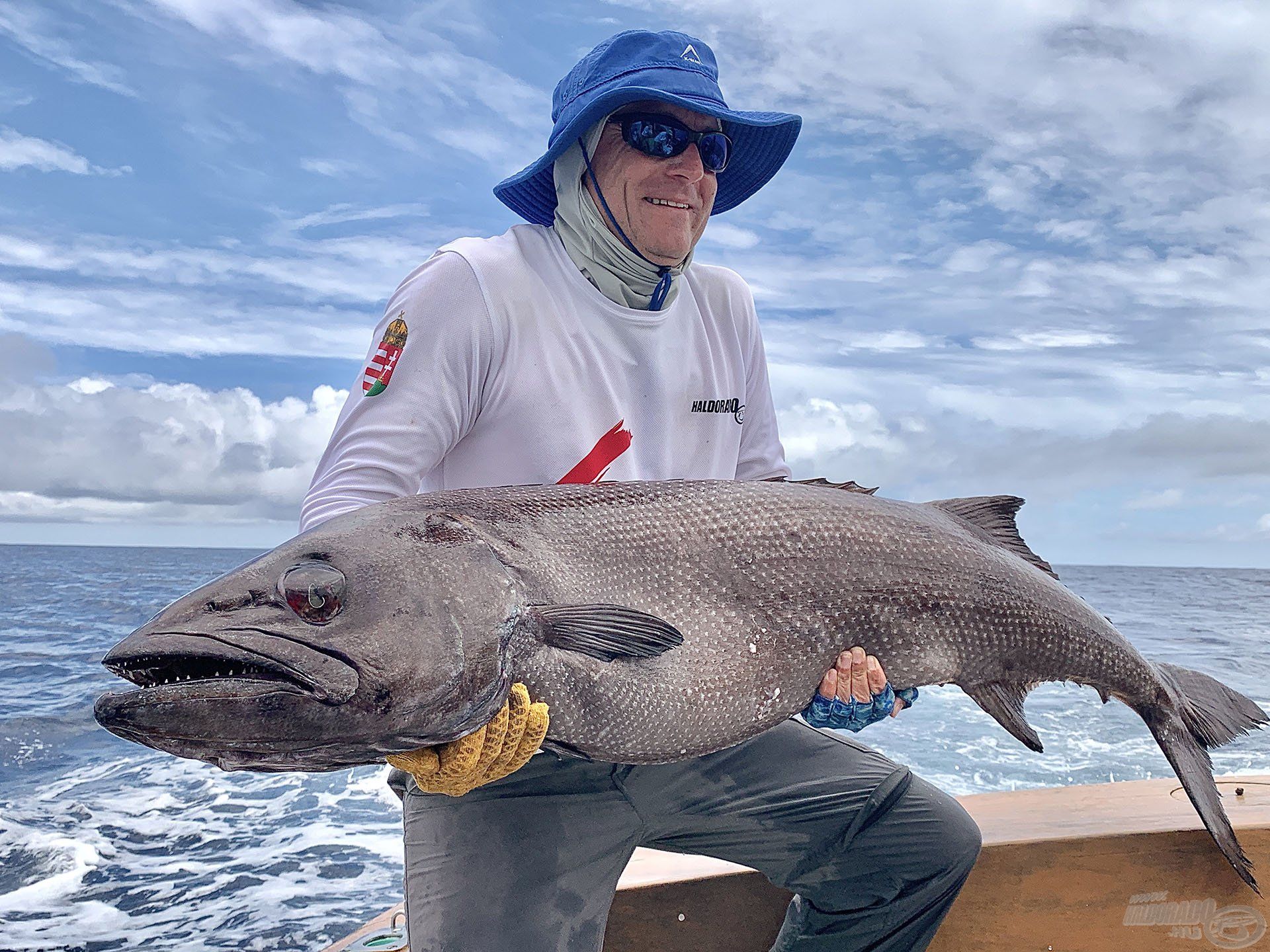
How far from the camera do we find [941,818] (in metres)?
2.83

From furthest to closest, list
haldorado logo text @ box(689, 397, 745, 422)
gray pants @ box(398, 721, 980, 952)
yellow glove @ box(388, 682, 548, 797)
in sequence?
haldorado logo text @ box(689, 397, 745, 422), gray pants @ box(398, 721, 980, 952), yellow glove @ box(388, 682, 548, 797)

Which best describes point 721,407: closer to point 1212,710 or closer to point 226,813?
point 1212,710

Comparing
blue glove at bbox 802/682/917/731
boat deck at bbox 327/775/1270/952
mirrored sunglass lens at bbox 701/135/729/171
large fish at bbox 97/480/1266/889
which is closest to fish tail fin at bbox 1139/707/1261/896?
large fish at bbox 97/480/1266/889

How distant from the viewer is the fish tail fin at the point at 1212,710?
2893 mm

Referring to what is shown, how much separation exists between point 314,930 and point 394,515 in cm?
441

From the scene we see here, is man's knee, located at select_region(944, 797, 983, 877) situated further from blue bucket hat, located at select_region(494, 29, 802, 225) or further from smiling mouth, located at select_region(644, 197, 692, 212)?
blue bucket hat, located at select_region(494, 29, 802, 225)

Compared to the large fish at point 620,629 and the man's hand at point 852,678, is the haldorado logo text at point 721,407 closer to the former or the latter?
the large fish at point 620,629

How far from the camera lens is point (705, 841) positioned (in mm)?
2744

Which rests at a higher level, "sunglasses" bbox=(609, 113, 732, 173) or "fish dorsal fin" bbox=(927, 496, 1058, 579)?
"sunglasses" bbox=(609, 113, 732, 173)

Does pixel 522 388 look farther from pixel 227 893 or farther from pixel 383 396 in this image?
pixel 227 893

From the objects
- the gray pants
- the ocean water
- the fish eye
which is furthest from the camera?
the ocean water

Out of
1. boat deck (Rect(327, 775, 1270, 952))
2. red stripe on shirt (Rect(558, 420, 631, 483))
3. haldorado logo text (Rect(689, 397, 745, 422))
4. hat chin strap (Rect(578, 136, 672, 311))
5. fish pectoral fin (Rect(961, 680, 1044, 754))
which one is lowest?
boat deck (Rect(327, 775, 1270, 952))

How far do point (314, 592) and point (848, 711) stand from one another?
1336mm

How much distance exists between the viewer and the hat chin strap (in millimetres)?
2971
